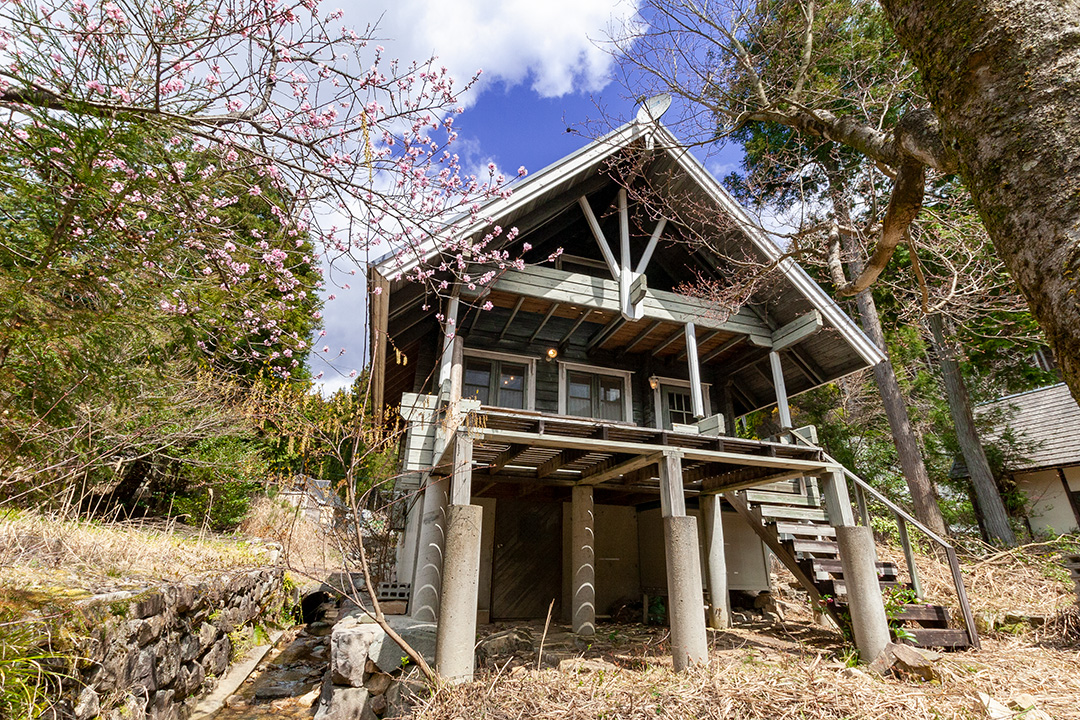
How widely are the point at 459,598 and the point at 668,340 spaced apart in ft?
22.5

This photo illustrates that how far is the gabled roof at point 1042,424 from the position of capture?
16.1 metres

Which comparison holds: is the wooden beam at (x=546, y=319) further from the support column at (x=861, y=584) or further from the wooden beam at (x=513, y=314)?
the support column at (x=861, y=584)

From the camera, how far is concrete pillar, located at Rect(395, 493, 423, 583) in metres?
9.33

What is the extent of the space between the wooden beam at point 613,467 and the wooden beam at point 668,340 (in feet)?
10.8

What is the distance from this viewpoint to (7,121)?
385cm

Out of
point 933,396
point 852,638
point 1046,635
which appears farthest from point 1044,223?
point 933,396

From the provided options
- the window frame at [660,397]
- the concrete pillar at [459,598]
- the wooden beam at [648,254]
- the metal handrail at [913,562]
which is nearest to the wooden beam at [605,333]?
→ the wooden beam at [648,254]

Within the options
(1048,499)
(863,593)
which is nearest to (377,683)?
(863,593)

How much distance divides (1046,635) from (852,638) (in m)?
3.65

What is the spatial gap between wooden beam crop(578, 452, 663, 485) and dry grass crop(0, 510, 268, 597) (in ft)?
17.6

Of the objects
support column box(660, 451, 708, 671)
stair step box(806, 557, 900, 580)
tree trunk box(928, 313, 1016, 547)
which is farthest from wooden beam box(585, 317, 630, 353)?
tree trunk box(928, 313, 1016, 547)

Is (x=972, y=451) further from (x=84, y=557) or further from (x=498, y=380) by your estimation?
(x=84, y=557)

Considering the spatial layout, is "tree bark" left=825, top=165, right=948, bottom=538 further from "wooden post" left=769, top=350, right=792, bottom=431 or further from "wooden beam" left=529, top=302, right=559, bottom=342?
"wooden beam" left=529, top=302, right=559, bottom=342

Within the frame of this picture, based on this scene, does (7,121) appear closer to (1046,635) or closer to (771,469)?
(771,469)
